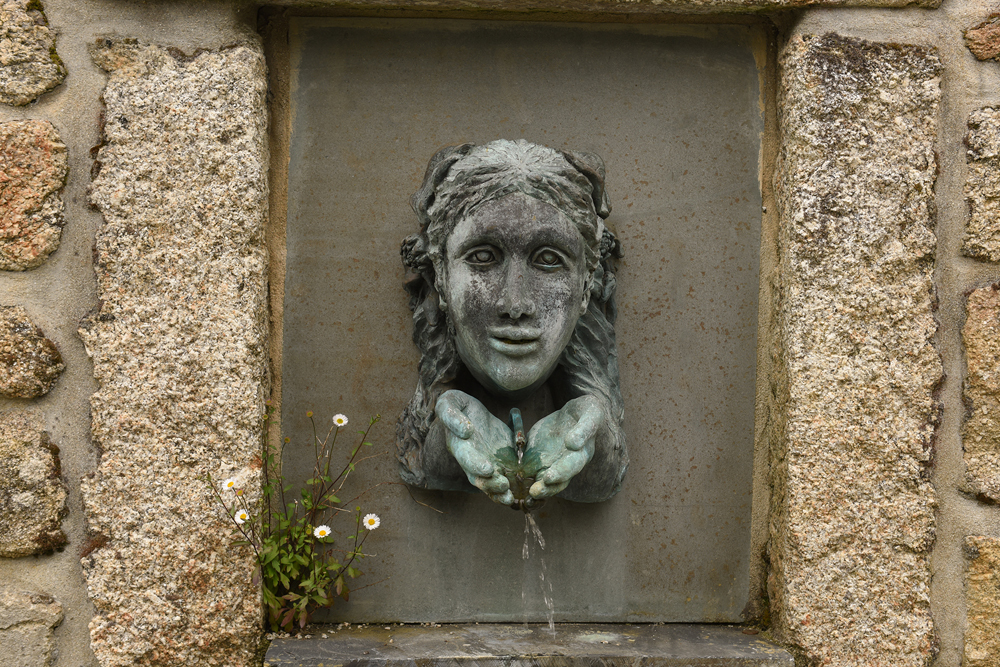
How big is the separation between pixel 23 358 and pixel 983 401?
231 centimetres

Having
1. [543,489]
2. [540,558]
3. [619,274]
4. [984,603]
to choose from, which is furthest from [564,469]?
[984,603]

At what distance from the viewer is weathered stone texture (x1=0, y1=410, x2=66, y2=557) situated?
187 centimetres

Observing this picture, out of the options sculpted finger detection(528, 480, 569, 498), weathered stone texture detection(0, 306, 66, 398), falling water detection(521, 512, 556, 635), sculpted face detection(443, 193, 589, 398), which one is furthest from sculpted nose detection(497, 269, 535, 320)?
weathered stone texture detection(0, 306, 66, 398)

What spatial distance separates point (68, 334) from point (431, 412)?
0.89 meters

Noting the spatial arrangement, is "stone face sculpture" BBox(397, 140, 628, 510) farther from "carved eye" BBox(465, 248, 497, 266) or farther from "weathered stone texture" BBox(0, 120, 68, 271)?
"weathered stone texture" BBox(0, 120, 68, 271)

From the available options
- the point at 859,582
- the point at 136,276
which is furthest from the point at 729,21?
the point at 136,276

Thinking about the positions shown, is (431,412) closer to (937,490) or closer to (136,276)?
(136,276)

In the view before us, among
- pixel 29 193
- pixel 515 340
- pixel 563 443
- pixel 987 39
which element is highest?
pixel 987 39

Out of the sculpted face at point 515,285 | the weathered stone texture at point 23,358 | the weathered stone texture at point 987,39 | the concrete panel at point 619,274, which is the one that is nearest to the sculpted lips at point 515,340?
the sculpted face at point 515,285

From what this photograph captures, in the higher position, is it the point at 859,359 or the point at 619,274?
the point at 619,274

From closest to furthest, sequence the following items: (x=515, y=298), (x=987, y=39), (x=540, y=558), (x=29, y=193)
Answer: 1. (x=515, y=298)
2. (x=29, y=193)
3. (x=987, y=39)
4. (x=540, y=558)

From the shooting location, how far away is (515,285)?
179 cm

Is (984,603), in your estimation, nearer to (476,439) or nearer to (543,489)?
(543,489)

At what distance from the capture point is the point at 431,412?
2.04m
